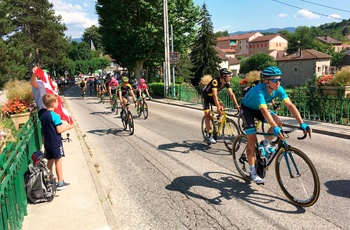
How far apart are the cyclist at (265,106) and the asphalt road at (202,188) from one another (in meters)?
0.69

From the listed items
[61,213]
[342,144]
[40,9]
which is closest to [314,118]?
[342,144]

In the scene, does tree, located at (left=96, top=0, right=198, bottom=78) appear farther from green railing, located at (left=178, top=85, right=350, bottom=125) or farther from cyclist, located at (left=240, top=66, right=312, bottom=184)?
cyclist, located at (left=240, top=66, right=312, bottom=184)

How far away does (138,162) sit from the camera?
24.4 ft

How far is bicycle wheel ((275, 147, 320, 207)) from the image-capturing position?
14.2ft

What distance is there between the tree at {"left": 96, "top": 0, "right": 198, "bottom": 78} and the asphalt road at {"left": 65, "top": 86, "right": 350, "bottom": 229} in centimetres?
2130

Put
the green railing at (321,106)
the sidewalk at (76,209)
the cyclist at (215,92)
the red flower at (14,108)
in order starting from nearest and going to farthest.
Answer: the sidewalk at (76,209) < the cyclist at (215,92) < the red flower at (14,108) < the green railing at (321,106)

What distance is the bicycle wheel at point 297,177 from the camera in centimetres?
432

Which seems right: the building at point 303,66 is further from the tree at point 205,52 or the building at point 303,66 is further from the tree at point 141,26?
the tree at point 141,26

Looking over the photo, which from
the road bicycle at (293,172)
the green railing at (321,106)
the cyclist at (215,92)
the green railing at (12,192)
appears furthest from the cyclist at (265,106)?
the green railing at (321,106)

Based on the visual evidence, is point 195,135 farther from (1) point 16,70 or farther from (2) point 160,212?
(1) point 16,70

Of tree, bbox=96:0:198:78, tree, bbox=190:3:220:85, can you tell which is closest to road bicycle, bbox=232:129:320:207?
tree, bbox=96:0:198:78

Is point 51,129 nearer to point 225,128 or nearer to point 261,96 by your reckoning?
point 261,96

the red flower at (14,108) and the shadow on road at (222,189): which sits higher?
the red flower at (14,108)

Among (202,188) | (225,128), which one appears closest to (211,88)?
(225,128)
